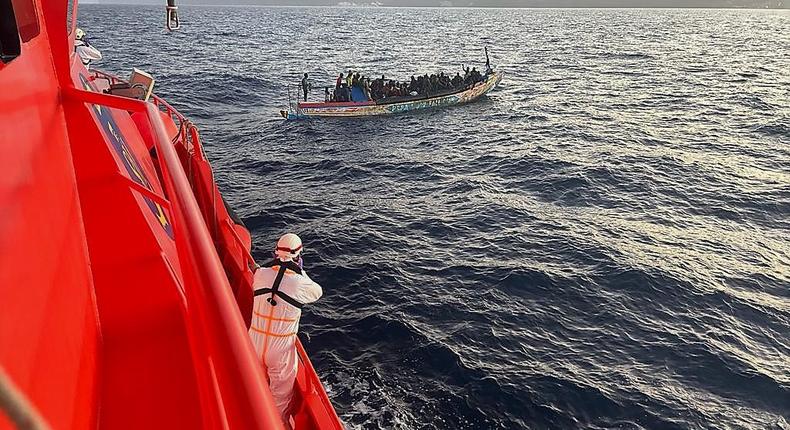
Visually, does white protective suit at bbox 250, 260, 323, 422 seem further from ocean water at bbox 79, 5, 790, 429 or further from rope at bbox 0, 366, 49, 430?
rope at bbox 0, 366, 49, 430

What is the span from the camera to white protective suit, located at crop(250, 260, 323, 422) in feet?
16.3

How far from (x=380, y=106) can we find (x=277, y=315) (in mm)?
24461

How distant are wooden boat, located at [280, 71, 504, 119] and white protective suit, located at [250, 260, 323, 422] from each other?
2294cm

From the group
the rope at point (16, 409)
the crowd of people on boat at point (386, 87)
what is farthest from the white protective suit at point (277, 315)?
the crowd of people on boat at point (386, 87)

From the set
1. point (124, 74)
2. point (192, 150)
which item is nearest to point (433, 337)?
point (192, 150)

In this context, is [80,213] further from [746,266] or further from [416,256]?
[746,266]

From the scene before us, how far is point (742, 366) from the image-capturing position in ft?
32.1

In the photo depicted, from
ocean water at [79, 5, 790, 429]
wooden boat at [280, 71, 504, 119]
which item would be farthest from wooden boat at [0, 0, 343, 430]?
wooden boat at [280, 71, 504, 119]

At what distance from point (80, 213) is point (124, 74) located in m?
37.2

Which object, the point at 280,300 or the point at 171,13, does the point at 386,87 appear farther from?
the point at 280,300

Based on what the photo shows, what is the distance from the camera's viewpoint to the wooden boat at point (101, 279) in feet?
6.01

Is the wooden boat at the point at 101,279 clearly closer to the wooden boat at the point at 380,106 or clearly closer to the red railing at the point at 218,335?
the red railing at the point at 218,335

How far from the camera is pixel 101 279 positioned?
4566 mm

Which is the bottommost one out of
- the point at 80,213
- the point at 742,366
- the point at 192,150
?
the point at 742,366
